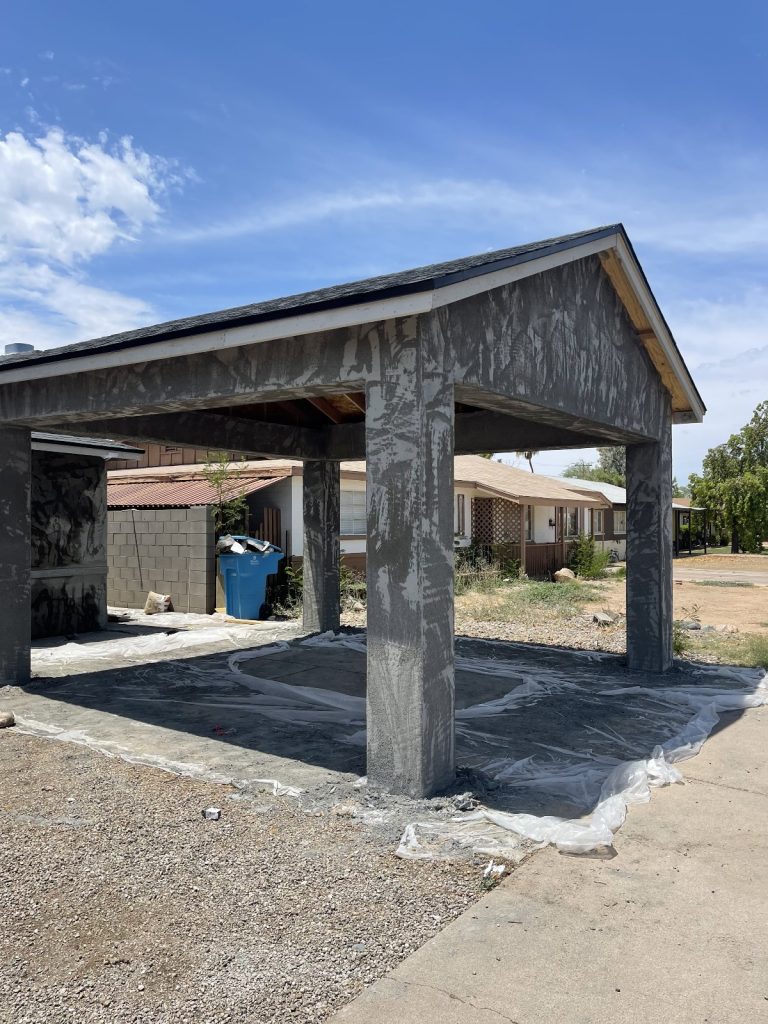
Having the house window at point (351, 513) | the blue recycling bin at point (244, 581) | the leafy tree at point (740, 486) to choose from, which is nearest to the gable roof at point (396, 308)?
the blue recycling bin at point (244, 581)

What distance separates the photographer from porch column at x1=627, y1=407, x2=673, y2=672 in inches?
357

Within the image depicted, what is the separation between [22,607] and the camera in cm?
839

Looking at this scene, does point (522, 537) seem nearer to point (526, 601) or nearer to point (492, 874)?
point (526, 601)

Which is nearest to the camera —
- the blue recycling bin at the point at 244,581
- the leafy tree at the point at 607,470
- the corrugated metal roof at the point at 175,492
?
the blue recycling bin at the point at 244,581

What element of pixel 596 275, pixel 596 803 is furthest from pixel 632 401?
pixel 596 803

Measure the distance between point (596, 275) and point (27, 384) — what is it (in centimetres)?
577

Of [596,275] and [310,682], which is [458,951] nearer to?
[310,682]

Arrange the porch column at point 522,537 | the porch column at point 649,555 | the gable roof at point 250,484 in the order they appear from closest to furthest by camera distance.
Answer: the porch column at point 649,555 → the gable roof at point 250,484 → the porch column at point 522,537

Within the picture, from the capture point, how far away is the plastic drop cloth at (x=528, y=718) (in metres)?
4.60

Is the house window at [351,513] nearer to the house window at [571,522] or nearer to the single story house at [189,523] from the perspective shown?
the single story house at [189,523]

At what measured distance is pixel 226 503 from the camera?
1478 cm

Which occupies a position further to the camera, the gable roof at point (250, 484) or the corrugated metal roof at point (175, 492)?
the gable roof at point (250, 484)

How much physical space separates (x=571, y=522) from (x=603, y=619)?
16.6m

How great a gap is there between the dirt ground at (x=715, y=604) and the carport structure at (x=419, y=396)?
5867 millimetres
